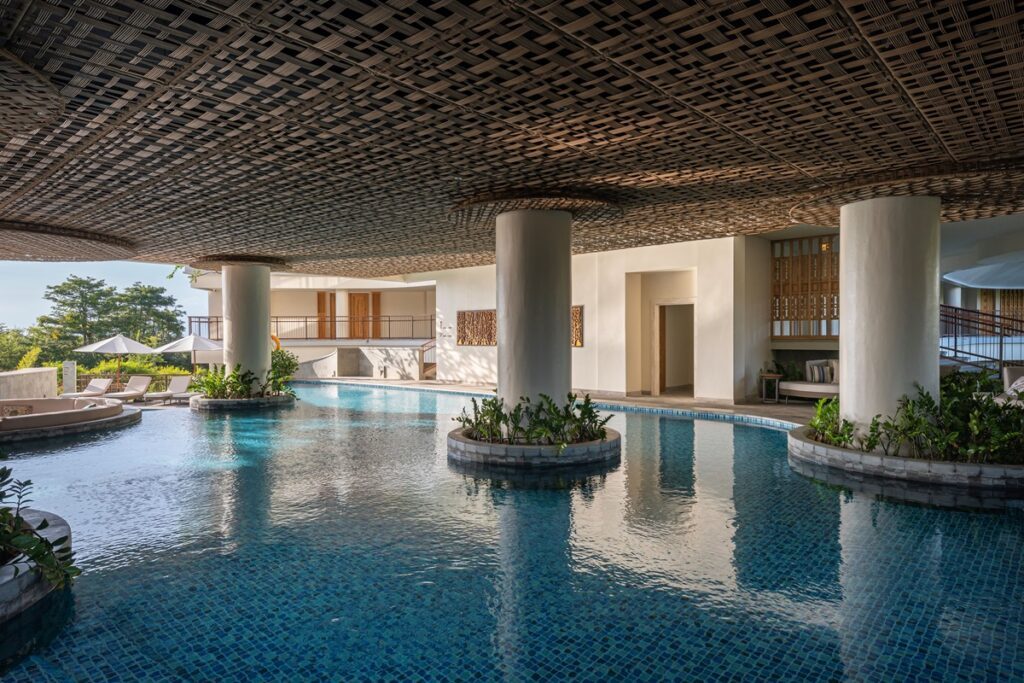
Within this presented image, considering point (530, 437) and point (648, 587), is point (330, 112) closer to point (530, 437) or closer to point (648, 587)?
point (648, 587)

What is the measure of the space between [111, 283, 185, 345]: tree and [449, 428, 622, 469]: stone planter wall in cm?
3488

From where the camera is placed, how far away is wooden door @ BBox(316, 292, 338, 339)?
32.2m

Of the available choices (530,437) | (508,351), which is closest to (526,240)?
(508,351)

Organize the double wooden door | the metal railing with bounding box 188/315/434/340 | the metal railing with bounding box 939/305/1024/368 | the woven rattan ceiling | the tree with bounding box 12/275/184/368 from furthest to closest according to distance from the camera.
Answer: the tree with bounding box 12/275/184/368 → the double wooden door → the metal railing with bounding box 188/315/434/340 → the metal railing with bounding box 939/305/1024/368 → the woven rattan ceiling

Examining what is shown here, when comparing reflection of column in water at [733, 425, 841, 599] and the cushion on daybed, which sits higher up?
the cushion on daybed

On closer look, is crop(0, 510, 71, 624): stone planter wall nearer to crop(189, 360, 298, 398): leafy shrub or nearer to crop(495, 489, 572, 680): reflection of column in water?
crop(495, 489, 572, 680): reflection of column in water

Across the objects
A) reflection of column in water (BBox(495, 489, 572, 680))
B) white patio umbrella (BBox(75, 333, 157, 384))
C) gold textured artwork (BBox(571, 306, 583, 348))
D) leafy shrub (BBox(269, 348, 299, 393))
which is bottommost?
reflection of column in water (BBox(495, 489, 572, 680))

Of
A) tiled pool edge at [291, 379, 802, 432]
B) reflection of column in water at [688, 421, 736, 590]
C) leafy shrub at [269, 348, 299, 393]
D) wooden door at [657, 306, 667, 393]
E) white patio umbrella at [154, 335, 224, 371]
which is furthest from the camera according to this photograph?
white patio umbrella at [154, 335, 224, 371]

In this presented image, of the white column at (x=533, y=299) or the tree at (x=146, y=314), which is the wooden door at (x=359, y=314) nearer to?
the tree at (x=146, y=314)

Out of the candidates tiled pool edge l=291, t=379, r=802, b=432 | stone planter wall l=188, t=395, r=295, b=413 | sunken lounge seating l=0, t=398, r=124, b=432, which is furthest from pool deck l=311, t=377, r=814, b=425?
sunken lounge seating l=0, t=398, r=124, b=432

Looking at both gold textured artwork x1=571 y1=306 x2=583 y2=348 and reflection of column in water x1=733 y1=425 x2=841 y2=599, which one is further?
gold textured artwork x1=571 y1=306 x2=583 y2=348

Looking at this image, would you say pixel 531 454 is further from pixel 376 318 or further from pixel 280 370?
pixel 376 318

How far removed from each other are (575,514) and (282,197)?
17.6 feet

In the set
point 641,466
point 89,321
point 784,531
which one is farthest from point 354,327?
point 784,531
